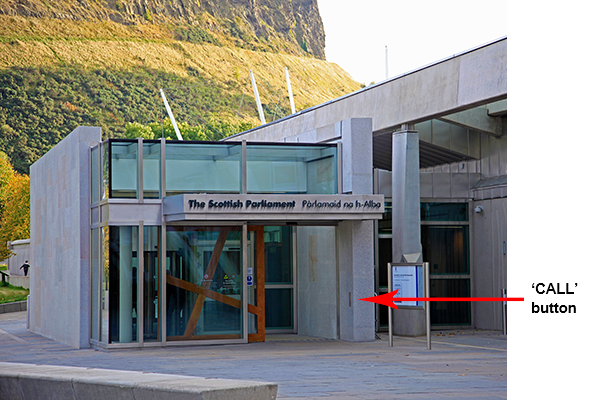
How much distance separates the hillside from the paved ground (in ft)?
225

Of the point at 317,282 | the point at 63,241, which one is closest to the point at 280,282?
the point at 317,282

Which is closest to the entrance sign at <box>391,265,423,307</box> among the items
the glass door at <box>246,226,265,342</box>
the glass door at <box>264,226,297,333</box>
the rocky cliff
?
the glass door at <box>246,226,265,342</box>

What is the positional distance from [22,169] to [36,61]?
25.6 m

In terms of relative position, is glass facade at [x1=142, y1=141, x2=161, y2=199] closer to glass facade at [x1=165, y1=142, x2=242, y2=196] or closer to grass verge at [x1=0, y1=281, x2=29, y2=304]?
glass facade at [x1=165, y1=142, x2=242, y2=196]

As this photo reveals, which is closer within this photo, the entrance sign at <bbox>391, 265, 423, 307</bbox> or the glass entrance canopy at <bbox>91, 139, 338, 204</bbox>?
the entrance sign at <bbox>391, 265, 423, 307</bbox>

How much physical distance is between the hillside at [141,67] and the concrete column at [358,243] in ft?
222

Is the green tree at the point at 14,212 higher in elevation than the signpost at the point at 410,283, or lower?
higher

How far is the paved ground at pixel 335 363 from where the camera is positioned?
979 centimetres

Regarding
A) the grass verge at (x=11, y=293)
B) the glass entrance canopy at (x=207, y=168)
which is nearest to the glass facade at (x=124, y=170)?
the glass entrance canopy at (x=207, y=168)

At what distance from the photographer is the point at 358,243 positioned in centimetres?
1700

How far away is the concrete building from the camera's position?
626 inches

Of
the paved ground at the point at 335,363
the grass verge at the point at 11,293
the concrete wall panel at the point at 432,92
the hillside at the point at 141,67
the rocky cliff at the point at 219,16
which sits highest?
the rocky cliff at the point at 219,16

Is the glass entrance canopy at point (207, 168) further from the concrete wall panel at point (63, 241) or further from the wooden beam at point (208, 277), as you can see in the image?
the wooden beam at point (208, 277)

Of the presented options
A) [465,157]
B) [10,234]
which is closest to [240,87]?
[10,234]
